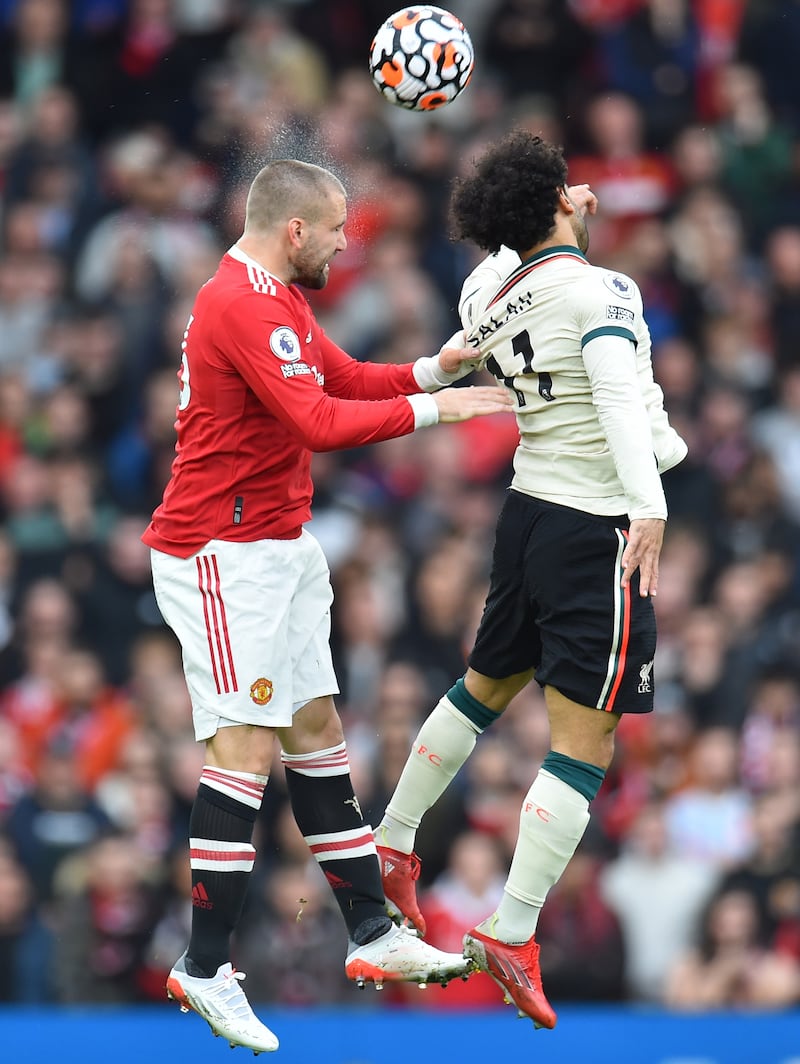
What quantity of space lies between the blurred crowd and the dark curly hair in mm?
1318

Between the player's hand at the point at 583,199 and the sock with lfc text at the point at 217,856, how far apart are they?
77.8 inches

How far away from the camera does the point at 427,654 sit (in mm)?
9938

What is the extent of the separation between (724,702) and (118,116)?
565cm

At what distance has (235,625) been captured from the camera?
5.94 m

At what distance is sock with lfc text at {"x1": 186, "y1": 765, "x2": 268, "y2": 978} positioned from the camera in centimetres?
595

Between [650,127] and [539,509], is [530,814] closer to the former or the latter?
[539,509]

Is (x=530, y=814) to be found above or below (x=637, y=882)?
above

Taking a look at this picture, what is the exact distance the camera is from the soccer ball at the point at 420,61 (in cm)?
613

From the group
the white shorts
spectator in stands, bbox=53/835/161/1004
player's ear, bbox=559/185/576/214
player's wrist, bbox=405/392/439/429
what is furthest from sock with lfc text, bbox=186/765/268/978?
spectator in stands, bbox=53/835/161/1004

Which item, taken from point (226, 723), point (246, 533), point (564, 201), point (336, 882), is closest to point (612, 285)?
point (564, 201)

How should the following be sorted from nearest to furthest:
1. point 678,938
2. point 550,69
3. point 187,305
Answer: point 678,938
point 187,305
point 550,69

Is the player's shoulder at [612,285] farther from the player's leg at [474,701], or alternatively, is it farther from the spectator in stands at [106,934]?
the spectator in stands at [106,934]

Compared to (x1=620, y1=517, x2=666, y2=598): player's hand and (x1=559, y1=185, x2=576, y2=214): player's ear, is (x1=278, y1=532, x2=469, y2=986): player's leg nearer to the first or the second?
(x1=620, y1=517, x2=666, y2=598): player's hand

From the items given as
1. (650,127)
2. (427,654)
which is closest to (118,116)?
(650,127)
